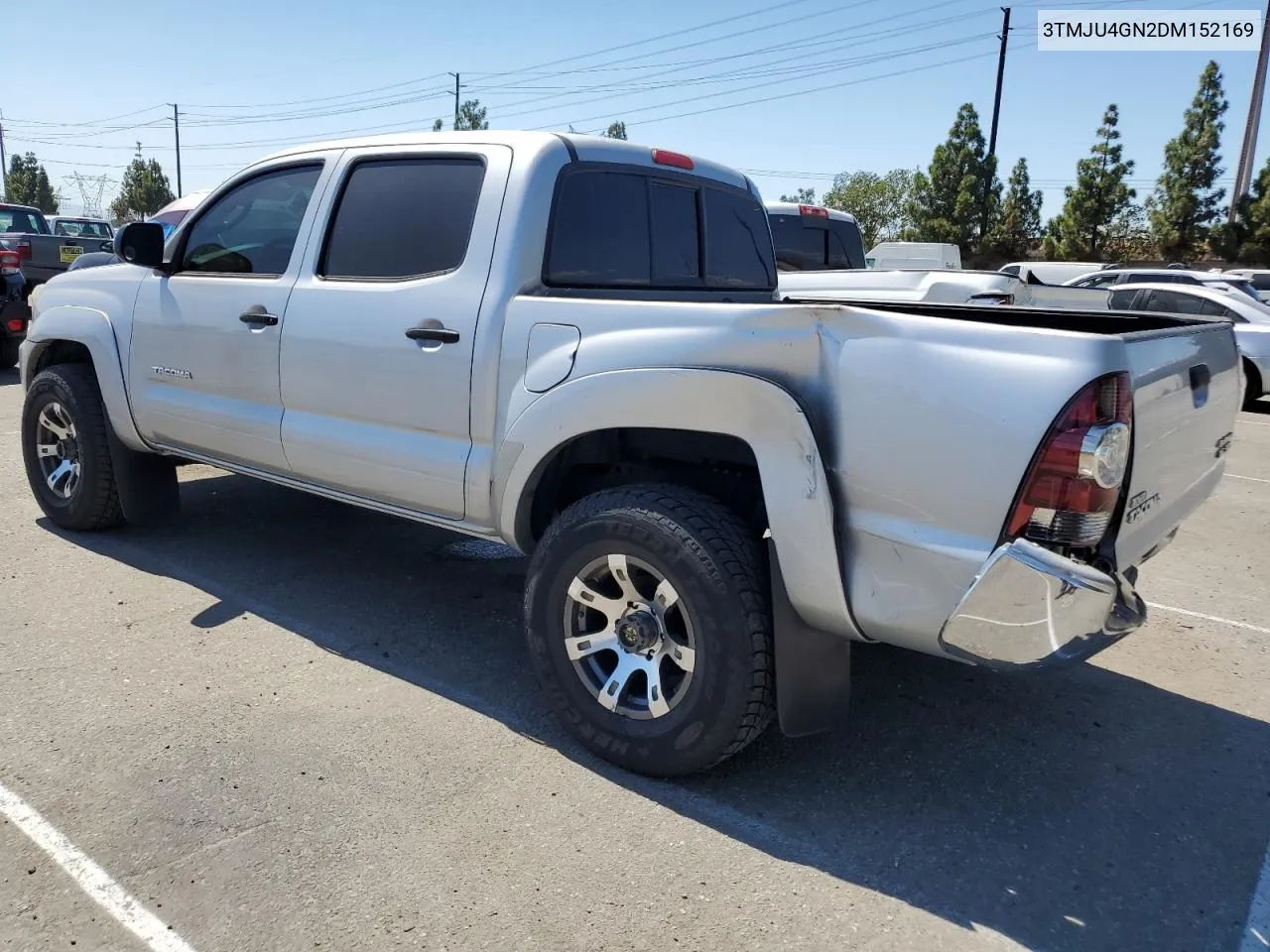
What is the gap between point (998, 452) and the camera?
2.38m

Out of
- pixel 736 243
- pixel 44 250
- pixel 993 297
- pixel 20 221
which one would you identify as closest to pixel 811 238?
pixel 993 297

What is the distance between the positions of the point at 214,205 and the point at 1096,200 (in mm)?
44292

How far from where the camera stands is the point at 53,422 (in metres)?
5.33

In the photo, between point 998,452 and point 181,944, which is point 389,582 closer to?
point 181,944

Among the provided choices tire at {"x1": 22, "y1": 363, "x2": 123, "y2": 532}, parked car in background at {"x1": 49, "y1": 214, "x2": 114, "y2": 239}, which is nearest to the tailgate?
tire at {"x1": 22, "y1": 363, "x2": 123, "y2": 532}

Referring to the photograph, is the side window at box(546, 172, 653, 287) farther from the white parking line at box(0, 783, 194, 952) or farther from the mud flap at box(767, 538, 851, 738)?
the white parking line at box(0, 783, 194, 952)

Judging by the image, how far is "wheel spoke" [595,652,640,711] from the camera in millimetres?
3111

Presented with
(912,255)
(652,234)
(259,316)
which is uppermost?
(652,234)

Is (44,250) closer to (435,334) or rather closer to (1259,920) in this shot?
(435,334)

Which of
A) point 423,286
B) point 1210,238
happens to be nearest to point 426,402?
point 423,286

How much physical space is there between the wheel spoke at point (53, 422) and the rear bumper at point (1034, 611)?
4.74 m

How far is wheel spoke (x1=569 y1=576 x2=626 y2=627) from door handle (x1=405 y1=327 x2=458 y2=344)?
991 millimetres

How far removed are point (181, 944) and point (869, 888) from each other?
1.71 metres

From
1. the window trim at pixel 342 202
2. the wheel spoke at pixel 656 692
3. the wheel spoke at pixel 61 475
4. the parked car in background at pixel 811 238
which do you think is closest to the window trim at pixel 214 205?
the window trim at pixel 342 202
